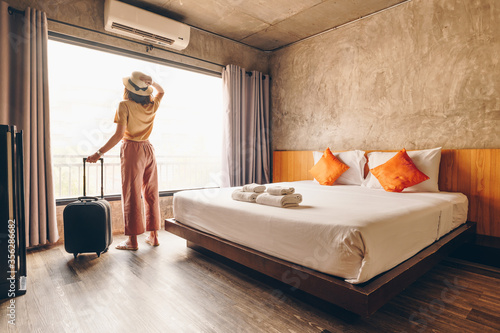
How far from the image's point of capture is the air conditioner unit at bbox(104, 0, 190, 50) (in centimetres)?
318

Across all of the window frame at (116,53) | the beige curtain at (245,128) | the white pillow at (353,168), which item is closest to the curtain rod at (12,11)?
the window frame at (116,53)

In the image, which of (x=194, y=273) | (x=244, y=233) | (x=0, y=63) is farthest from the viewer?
(x=0, y=63)

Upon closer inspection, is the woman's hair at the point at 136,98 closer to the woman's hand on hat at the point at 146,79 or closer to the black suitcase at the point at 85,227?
the woman's hand on hat at the point at 146,79

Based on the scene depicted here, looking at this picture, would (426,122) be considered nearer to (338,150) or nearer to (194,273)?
(338,150)

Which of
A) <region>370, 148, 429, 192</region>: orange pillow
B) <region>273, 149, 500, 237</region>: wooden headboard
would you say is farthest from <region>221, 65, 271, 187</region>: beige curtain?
<region>273, 149, 500, 237</region>: wooden headboard

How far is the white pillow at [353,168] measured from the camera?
352cm

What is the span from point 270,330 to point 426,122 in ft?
9.33

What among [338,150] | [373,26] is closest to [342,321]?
[338,150]

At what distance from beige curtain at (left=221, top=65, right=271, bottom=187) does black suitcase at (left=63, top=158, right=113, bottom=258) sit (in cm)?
208

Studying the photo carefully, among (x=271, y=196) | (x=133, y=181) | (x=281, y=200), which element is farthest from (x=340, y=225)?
(x=133, y=181)

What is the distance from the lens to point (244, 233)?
2096 mm

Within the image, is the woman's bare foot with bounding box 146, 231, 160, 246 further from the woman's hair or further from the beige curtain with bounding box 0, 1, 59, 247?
the woman's hair

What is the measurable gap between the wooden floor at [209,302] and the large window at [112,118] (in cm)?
210

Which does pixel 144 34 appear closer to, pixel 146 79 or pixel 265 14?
pixel 146 79
